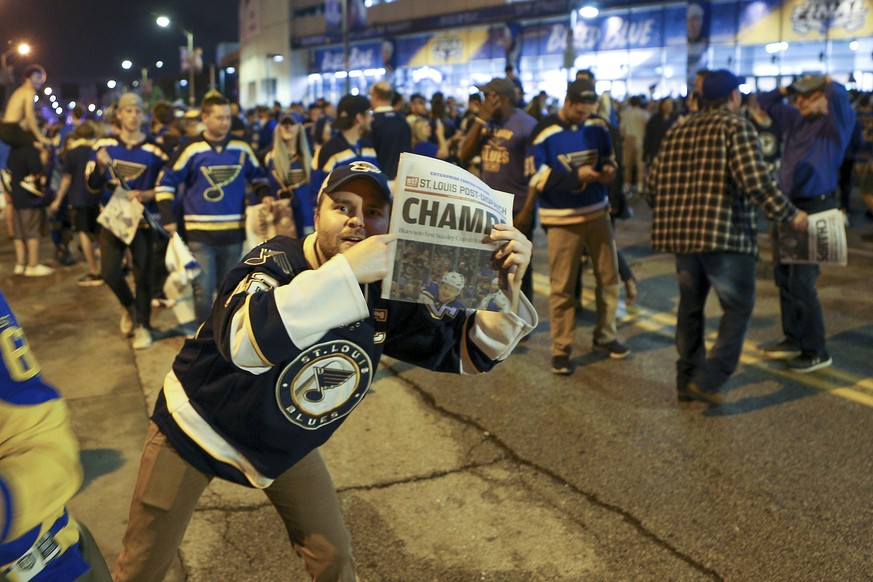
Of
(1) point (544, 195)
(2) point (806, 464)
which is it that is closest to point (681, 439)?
(2) point (806, 464)

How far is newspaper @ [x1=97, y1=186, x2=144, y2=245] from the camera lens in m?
7.23

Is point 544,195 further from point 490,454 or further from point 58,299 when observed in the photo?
point 58,299

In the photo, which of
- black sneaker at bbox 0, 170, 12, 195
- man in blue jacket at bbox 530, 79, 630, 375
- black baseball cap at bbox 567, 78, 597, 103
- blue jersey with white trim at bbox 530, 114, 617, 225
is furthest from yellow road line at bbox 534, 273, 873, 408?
black sneaker at bbox 0, 170, 12, 195

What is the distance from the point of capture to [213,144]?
6684 millimetres

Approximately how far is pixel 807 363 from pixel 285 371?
507 centimetres

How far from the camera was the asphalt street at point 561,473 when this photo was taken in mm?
3746

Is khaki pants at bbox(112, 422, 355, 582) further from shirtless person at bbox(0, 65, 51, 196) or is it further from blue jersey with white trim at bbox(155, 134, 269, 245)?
shirtless person at bbox(0, 65, 51, 196)

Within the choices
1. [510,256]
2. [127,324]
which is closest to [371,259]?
[510,256]

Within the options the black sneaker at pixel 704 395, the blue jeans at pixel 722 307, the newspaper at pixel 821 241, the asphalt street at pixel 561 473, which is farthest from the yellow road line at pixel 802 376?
the blue jeans at pixel 722 307

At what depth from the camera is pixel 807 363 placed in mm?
6309

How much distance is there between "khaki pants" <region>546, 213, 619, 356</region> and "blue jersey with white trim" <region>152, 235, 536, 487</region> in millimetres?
3735

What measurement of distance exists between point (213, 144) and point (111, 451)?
8.70ft

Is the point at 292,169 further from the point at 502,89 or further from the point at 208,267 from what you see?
the point at 502,89

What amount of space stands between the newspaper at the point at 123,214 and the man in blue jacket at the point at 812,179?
5261mm
